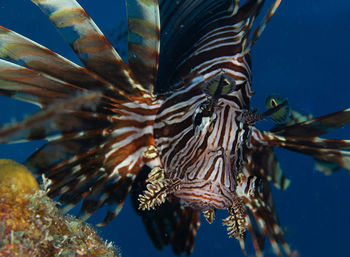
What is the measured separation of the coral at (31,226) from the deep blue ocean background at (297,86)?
397cm

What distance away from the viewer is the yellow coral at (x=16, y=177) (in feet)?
6.35

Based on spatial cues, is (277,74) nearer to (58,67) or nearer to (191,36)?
(191,36)

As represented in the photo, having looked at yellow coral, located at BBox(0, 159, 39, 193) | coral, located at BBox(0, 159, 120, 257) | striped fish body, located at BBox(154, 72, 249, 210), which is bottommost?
coral, located at BBox(0, 159, 120, 257)

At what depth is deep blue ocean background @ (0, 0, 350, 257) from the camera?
50.9 feet

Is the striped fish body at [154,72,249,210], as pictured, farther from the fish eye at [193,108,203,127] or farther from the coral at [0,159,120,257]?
the coral at [0,159,120,257]

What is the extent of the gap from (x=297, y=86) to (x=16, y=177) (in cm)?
2072

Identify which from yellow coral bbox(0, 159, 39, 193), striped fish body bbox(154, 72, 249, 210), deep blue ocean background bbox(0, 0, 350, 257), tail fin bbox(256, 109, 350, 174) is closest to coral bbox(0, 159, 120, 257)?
yellow coral bbox(0, 159, 39, 193)

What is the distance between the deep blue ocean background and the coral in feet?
13.0

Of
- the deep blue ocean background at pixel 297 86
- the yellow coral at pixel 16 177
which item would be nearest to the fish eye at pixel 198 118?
the yellow coral at pixel 16 177

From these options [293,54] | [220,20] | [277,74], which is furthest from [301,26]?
[220,20]

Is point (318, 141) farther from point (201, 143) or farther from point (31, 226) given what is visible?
point (31, 226)

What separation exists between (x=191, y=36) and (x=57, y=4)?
212cm

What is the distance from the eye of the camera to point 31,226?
5.51 ft

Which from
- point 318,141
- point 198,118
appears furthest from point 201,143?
point 318,141
